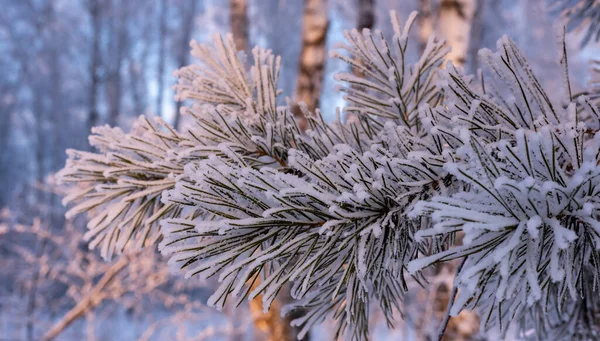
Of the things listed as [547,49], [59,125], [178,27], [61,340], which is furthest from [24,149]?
[547,49]

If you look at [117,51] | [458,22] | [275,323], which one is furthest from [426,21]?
[117,51]

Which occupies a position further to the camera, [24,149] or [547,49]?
[24,149]

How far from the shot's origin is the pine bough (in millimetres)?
495

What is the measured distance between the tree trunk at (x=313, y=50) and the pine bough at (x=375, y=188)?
2101mm

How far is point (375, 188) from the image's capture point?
618mm

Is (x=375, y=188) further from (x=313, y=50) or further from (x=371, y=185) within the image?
(x=313, y=50)

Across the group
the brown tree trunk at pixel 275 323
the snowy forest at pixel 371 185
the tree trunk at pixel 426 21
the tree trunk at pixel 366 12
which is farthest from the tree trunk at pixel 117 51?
the snowy forest at pixel 371 185

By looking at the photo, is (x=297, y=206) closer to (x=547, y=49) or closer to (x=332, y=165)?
(x=332, y=165)

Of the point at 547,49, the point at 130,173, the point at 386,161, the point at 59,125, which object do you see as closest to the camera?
the point at 386,161

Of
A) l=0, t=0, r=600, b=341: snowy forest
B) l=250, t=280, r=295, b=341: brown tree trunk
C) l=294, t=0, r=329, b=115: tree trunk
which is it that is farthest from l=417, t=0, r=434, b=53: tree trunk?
l=0, t=0, r=600, b=341: snowy forest

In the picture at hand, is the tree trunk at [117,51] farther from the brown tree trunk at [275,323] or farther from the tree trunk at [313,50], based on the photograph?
the brown tree trunk at [275,323]

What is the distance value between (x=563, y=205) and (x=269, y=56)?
62 cm

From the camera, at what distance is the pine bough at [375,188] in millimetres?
495

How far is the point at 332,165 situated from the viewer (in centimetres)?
65
